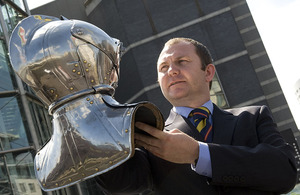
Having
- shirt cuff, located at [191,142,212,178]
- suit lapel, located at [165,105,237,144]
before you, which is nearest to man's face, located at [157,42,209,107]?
suit lapel, located at [165,105,237,144]

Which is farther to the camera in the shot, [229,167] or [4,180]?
[4,180]

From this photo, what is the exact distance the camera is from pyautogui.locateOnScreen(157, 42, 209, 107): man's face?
2387 mm

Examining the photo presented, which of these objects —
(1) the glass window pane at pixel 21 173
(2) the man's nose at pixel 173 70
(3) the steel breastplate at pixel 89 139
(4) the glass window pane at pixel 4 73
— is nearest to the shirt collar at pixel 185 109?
(2) the man's nose at pixel 173 70

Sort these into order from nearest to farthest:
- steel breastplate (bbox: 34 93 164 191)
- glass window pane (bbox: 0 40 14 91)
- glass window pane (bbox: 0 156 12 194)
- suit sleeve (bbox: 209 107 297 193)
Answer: steel breastplate (bbox: 34 93 164 191), suit sleeve (bbox: 209 107 297 193), glass window pane (bbox: 0 156 12 194), glass window pane (bbox: 0 40 14 91)

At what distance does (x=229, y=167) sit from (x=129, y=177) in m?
0.46

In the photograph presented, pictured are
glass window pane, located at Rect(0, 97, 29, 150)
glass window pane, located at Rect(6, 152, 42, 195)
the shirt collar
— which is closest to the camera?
the shirt collar

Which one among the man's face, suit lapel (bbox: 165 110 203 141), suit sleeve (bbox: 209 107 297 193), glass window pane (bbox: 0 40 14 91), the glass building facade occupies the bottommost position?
suit sleeve (bbox: 209 107 297 193)

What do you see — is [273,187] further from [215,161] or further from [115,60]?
[115,60]

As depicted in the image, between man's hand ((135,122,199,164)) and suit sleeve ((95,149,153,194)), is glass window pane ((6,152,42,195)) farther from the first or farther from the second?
man's hand ((135,122,199,164))

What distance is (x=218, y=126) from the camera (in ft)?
7.77

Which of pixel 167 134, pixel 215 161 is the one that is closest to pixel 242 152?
pixel 215 161

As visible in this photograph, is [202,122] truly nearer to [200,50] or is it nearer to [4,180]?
[200,50]

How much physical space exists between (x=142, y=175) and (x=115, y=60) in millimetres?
569

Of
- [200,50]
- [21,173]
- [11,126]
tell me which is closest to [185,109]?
[200,50]
